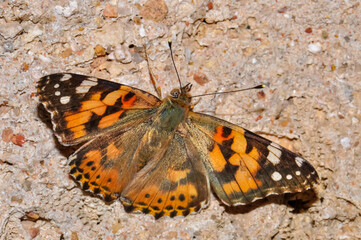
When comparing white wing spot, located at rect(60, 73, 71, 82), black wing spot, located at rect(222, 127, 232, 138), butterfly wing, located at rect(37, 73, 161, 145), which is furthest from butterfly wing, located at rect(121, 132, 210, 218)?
white wing spot, located at rect(60, 73, 71, 82)

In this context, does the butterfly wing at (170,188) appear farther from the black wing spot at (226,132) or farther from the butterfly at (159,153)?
the black wing spot at (226,132)

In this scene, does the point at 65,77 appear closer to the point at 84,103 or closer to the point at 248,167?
the point at 84,103

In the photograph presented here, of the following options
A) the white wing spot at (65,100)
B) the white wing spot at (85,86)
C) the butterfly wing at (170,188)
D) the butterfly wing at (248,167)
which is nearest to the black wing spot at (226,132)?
the butterfly wing at (248,167)

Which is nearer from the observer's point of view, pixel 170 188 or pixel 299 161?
pixel 299 161

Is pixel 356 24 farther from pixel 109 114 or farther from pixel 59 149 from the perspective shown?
pixel 59 149

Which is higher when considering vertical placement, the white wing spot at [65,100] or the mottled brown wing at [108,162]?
the white wing spot at [65,100]

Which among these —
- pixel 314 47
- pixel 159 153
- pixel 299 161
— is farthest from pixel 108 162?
pixel 314 47

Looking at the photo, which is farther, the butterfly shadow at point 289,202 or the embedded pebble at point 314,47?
the embedded pebble at point 314,47
